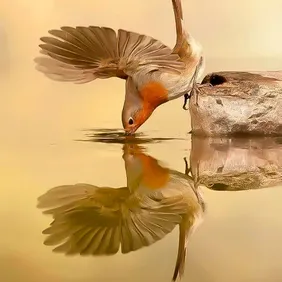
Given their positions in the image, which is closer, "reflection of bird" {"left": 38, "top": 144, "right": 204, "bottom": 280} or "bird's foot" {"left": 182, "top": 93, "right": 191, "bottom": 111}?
"reflection of bird" {"left": 38, "top": 144, "right": 204, "bottom": 280}

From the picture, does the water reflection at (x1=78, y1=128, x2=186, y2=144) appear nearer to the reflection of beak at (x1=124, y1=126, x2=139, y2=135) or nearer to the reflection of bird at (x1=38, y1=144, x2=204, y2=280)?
the reflection of beak at (x1=124, y1=126, x2=139, y2=135)

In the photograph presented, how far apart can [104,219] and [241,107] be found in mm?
472

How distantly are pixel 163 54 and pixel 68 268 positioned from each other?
62 cm

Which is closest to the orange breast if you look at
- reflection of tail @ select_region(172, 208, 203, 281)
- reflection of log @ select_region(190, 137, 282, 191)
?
reflection of log @ select_region(190, 137, 282, 191)

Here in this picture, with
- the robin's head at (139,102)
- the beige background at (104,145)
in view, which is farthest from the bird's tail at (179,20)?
the robin's head at (139,102)

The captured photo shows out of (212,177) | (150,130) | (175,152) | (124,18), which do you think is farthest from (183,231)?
(124,18)

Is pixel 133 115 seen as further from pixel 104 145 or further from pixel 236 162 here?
pixel 236 162

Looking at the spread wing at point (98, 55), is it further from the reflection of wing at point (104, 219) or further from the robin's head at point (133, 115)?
the reflection of wing at point (104, 219)

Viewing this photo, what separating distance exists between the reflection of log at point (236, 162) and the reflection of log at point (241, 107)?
2 centimetres

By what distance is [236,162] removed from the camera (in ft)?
3.16

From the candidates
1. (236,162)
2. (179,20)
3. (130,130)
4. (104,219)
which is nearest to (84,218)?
(104,219)

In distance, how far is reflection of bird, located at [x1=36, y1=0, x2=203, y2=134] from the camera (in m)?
1.15

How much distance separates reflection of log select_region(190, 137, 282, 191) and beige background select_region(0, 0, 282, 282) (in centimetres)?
3

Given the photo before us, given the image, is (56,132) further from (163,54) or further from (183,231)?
(183,231)
